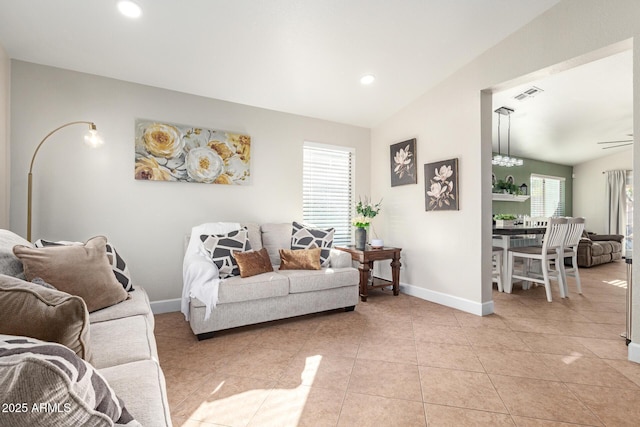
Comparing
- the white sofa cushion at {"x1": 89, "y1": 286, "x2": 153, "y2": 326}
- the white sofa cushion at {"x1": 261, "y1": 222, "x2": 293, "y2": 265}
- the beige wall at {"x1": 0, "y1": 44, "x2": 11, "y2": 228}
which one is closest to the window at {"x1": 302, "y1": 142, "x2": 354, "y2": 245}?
the white sofa cushion at {"x1": 261, "y1": 222, "x2": 293, "y2": 265}

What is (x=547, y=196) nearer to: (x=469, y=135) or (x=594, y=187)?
(x=594, y=187)

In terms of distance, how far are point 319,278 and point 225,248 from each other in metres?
0.97

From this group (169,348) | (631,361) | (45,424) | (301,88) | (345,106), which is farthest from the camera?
(345,106)

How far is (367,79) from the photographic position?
3.38 metres

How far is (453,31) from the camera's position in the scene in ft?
9.05

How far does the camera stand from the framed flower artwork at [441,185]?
3.39 metres

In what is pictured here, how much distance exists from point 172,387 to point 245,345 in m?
0.67

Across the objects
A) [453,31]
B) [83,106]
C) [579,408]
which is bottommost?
[579,408]

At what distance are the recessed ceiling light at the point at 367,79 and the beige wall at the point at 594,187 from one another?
804 centimetres

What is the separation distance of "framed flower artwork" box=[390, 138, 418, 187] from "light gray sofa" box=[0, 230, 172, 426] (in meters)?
3.25

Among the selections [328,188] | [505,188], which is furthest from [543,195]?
[328,188]

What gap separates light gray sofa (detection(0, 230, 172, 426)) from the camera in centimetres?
90

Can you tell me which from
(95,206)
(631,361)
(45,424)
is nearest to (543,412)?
(631,361)

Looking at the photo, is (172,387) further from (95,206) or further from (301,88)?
(301,88)
